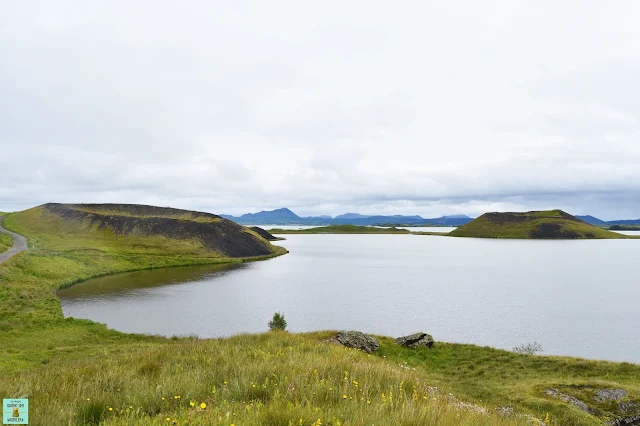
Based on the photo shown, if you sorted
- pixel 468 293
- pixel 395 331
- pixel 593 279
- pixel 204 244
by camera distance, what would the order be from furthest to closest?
pixel 204 244 < pixel 593 279 < pixel 468 293 < pixel 395 331

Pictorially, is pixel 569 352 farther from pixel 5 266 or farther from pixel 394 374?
pixel 5 266

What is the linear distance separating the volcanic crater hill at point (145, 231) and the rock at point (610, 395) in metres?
110

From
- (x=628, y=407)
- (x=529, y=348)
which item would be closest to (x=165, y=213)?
(x=529, y=348)

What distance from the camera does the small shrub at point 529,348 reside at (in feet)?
110

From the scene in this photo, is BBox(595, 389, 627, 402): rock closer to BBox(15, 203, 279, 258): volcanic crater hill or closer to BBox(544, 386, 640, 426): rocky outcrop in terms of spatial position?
BBox(544, 386, 640, 426): rocky outcrop

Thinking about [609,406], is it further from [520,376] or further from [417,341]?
[417,341]

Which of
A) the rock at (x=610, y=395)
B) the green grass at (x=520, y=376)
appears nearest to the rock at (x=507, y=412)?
the green grass at (x=520, y=376)

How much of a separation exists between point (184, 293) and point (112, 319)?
1820 cm

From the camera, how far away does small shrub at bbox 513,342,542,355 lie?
33.6m

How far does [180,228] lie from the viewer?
127625mm

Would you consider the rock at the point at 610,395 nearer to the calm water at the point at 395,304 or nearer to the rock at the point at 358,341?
the rock at the point at 358,341

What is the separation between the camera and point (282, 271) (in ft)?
302

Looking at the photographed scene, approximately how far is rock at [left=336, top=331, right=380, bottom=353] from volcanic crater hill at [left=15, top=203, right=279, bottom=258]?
95235 mm

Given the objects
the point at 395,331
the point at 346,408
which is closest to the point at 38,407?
the point at 346,408
